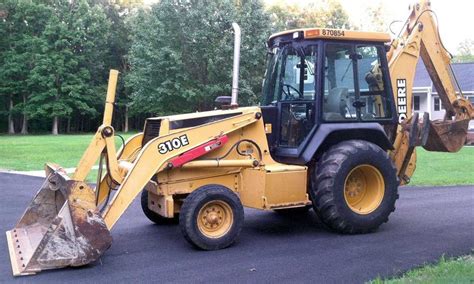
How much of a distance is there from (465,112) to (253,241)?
177 inches

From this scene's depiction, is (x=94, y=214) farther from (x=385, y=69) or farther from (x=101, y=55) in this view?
(x=101, y=55)

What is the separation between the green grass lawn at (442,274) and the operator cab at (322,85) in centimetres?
242

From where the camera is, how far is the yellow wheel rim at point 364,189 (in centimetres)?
826

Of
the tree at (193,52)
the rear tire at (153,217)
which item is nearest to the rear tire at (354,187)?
the rear tire at (153,217)

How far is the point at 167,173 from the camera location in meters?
7.52

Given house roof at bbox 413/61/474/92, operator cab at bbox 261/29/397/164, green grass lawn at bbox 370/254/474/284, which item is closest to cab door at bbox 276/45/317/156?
operator cab at bbox 261/29/397/164

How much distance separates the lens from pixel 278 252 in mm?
7211

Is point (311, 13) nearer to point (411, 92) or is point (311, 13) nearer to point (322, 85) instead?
point (411, 92)

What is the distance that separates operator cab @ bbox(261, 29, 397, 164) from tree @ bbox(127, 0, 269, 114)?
21609mm

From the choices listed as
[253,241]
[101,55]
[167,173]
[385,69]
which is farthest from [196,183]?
[101,55]

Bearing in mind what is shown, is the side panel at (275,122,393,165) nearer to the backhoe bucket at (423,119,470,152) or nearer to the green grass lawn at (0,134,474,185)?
the backhoe bucket at (423,119,470,152)

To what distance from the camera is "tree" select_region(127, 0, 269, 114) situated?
30.9 metres

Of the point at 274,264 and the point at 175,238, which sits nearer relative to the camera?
the point at 274,264

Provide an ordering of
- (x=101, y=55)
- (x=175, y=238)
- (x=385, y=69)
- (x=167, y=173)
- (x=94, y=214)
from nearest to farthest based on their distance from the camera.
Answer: (x=94, y=214), (x=167, y=173), (x=175, y=238), (x=385, y=69), (x=101, y=55)
